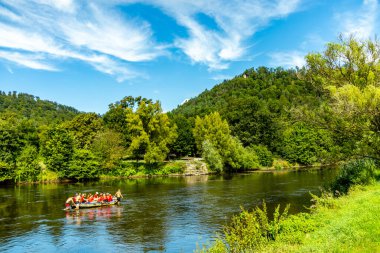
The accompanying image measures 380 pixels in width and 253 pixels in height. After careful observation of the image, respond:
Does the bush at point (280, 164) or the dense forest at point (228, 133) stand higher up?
the dense forest at point (228, 133)

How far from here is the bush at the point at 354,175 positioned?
3073 centimetres

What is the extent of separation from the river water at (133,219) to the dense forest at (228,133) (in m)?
8.19

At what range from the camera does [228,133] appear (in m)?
92.1

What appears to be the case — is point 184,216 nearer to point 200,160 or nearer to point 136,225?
point 136,225

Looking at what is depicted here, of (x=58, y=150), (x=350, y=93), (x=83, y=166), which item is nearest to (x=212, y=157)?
(x=83, y=166)

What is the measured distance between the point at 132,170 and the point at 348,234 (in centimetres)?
6775

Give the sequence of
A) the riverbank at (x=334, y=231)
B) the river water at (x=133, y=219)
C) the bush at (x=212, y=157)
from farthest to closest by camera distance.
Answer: the bush at (x=212, y=157) → the river water at (x=133, y=219) → the riverbank at (x=334, y=231)

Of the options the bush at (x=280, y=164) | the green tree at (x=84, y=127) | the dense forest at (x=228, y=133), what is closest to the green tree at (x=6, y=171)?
the dense forest at (x=228, y=133)

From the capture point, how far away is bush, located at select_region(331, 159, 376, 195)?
30.7 m

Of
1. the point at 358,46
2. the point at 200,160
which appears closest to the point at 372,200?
the point at 358,46

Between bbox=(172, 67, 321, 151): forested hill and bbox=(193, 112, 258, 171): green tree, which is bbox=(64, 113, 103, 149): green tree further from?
bbox=(172, 67, 321, 151): forested hill

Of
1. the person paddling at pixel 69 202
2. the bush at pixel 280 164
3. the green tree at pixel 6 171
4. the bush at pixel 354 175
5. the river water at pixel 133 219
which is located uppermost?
the green tree at pixel 6 171

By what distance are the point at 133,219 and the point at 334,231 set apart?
21.2 metres

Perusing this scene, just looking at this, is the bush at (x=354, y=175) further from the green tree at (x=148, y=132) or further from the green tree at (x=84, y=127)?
the green tree at (x=84, y=127)
